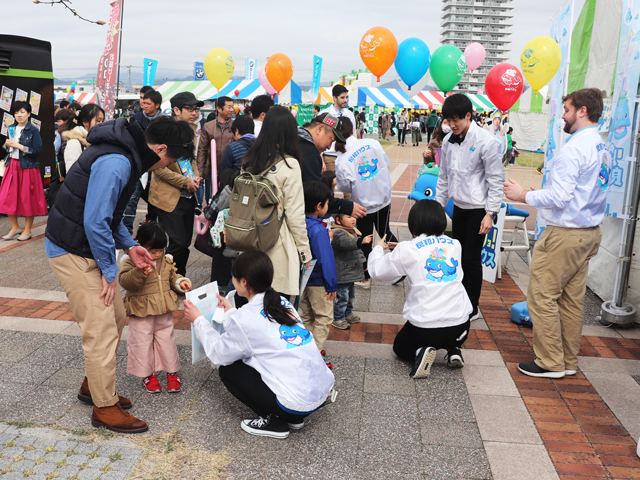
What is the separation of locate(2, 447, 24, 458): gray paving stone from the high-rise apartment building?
161995mm

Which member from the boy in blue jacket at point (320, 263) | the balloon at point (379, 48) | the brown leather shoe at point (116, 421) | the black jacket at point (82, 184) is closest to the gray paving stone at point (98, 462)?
the brown leather shoe at point (116, 421)

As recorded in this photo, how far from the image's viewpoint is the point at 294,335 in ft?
9.50

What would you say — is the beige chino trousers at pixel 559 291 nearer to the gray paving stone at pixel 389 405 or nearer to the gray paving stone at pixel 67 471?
the gray paving stone at pixel 389 405

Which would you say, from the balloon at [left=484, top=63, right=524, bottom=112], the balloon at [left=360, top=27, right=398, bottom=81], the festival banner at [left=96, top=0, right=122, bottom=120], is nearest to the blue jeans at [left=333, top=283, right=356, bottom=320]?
the balloon at [left=360, top=27, right=398, bottom=81]

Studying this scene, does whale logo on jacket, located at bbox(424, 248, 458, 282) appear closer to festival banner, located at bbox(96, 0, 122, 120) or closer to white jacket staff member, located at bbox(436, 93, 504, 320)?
white jacket staff member, located at bbox(436, 93, 504, 320)

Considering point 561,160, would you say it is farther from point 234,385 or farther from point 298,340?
point 234,385

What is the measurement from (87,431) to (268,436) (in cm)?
101

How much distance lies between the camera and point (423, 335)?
372 cm

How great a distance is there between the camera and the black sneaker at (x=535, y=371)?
3.80m

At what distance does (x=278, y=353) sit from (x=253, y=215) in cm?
90

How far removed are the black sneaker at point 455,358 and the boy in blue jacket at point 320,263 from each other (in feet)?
2.99

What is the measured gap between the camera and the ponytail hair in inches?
112

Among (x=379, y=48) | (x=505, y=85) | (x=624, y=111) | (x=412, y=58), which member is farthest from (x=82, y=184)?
(x=505, y=85)

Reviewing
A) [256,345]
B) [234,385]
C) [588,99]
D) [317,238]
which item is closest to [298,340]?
[256,345]
